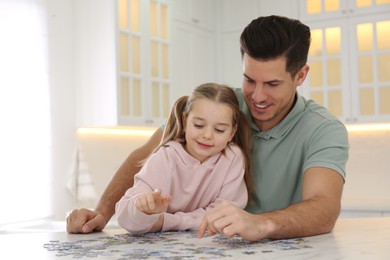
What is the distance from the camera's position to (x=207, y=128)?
190 centimetres

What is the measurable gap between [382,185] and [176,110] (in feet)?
10.9

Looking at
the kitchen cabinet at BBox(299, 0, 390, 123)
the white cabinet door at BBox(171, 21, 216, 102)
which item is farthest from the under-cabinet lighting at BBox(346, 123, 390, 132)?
the white cabinet door at BBox(171, 21, 216, 102)

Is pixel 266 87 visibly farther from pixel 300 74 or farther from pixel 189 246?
pixel 189 246

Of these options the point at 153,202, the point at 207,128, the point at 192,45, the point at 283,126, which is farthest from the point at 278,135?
the point at 192,45

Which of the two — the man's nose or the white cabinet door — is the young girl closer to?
the man's nose

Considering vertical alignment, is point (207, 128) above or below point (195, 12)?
below

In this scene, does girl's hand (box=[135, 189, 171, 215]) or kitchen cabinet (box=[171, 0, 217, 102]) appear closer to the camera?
girl's hand (box=[135, 189, 171, 215])

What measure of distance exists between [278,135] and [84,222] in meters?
0.71

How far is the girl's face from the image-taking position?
186 centimetres

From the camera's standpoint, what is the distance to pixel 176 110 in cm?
200

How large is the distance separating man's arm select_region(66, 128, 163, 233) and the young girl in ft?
0.45

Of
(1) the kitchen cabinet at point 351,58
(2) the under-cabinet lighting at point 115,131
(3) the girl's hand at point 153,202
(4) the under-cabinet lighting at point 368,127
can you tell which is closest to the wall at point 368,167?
(4) the under-cabinet lighting at point 368,127

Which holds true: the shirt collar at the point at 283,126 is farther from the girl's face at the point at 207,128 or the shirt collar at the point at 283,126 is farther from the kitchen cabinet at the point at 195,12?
the kitchen cabinet at the point at 195,12

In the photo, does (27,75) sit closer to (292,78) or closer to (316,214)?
(292,78)
